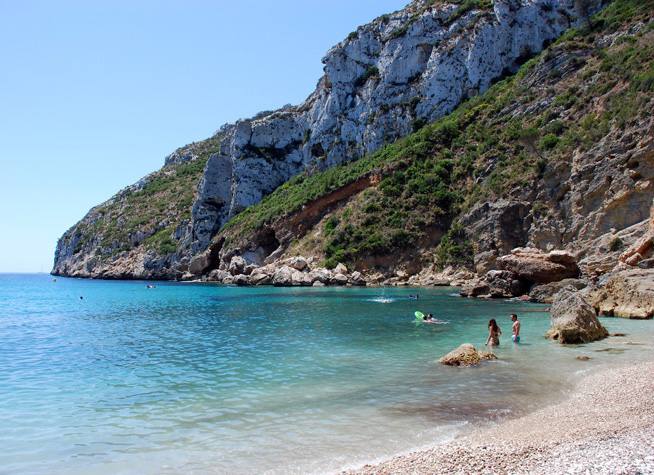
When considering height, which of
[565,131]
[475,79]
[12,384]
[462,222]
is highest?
[475,79]

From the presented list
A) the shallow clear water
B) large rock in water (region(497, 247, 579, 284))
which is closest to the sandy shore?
the shallow clear water

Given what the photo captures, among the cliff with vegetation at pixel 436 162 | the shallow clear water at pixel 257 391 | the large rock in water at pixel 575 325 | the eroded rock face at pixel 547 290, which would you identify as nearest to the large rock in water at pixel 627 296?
the shallow clear water at pixel 257 391

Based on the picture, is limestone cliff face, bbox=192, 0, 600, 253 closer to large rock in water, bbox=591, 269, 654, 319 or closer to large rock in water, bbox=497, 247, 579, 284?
large rock in water, bbox=497, 247, 579, 284

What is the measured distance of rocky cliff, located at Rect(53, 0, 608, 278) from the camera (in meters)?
71.6

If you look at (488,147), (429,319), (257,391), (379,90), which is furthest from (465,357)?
Answer: (379,90)

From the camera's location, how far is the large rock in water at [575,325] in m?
18.5

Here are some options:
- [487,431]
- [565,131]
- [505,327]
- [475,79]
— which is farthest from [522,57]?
[487,431]

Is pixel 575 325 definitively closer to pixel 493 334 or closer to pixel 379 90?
pixel 493 334

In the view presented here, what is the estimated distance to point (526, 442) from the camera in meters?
8.09

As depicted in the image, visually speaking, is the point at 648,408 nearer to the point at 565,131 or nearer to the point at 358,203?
the point at 565,131

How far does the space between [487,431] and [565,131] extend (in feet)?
165

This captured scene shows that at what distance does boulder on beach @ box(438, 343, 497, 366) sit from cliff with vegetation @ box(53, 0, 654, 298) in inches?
1048

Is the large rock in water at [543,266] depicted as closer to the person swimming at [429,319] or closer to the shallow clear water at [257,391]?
the shallow clear water at [257,391]

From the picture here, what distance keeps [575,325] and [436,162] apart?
161 feet
